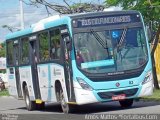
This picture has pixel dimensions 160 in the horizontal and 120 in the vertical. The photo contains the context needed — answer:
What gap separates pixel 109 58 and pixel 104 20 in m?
1.24

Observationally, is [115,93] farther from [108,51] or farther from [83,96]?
[108,51]

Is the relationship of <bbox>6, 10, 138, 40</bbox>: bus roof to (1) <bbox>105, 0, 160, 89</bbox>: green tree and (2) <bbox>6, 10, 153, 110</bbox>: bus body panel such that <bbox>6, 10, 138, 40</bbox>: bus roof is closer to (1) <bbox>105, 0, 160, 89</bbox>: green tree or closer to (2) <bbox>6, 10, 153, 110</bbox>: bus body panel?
(2) <bbox>6, 10, 153, 110</bbox>: bus body panel

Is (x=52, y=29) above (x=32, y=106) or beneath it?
above

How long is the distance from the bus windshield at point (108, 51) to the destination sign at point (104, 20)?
0.26 metres

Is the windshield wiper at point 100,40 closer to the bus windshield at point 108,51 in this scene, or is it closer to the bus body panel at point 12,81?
the bus windshield at point 108,51

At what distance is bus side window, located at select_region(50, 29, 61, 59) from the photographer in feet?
59.7

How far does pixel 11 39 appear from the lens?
23797mm

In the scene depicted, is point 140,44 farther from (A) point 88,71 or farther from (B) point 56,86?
(B) point 56,86

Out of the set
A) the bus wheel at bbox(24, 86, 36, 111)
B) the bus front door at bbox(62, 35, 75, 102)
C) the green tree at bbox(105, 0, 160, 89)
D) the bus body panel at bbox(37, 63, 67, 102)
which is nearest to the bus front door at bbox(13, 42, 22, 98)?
the bus wheel at bbox(24, 86, 36, 111)

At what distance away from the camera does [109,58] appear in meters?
17.2

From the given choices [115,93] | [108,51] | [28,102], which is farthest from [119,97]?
[28,102]

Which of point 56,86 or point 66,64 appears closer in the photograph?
point 66,64

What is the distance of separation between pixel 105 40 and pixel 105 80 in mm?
1211

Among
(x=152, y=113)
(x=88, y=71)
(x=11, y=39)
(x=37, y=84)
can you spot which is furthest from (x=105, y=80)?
(x=11, y=39)
